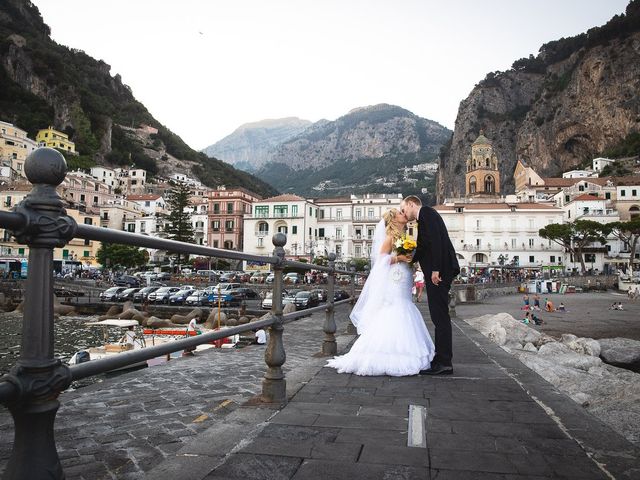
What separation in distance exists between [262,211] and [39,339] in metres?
65.0

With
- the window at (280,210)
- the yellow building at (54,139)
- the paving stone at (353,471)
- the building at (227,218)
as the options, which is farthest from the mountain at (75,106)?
the paving stone at (353,471)

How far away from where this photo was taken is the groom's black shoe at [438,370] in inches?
183

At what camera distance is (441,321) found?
498 cm

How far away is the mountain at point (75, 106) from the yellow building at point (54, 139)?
2292 millimetres

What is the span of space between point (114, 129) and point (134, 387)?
126m

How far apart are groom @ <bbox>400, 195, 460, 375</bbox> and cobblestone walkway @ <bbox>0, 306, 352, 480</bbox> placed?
1494 millimetres

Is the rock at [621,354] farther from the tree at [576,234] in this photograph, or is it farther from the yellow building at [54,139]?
the yellow building at [54,139]

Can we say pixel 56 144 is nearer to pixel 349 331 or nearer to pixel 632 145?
pixel 349 331

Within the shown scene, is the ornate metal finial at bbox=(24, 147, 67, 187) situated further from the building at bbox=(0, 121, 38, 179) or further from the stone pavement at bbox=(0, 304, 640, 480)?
the building at bbox=(0, 121, 38, 179)

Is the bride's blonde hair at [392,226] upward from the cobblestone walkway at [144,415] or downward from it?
upward

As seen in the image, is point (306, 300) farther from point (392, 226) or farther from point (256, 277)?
point (392, 226)

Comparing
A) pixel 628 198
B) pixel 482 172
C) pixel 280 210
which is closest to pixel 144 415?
pixel 280 210

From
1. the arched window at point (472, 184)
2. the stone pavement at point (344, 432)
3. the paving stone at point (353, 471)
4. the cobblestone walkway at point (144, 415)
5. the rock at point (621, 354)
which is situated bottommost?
the rock at point (621, 354)

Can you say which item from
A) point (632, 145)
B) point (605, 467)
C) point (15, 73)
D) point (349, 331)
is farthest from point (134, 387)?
point (15, 73)
